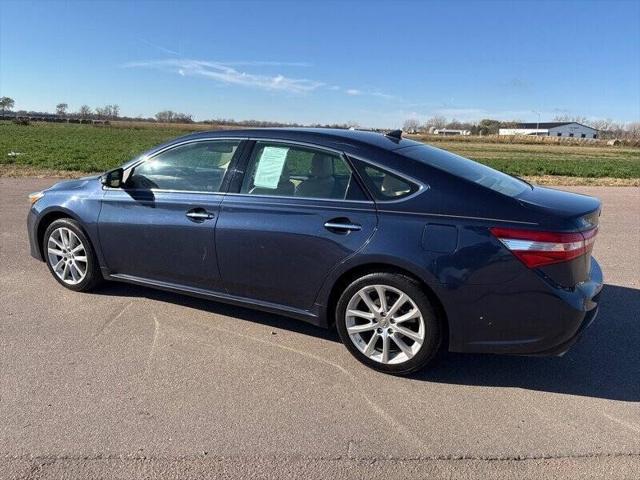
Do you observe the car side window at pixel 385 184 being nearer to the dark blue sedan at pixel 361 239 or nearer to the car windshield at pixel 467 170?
the dark blue sedan at pixel 361 239

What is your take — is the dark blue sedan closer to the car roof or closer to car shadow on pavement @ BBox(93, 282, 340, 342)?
the car roof

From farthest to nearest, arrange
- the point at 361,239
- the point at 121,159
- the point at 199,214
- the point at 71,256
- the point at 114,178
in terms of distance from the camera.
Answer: the point at 121,159 → the point at 71,256 → the point at 114,178 → the point at 199,214 → the point at 361,239

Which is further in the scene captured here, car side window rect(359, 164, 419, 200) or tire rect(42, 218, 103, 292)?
tire rect(42, 218, 103, 292)

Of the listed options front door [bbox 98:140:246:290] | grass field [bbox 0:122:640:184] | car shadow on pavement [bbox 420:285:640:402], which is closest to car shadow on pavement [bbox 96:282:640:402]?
car shadow on pavement [bbox 420:285:640:402]

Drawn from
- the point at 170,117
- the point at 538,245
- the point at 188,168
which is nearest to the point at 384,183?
the point at 538,245

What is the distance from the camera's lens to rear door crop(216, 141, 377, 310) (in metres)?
3.59

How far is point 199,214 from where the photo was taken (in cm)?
411

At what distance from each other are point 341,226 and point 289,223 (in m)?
0.41

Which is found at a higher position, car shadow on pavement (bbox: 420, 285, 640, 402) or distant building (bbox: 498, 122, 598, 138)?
distant building (bbox: 498, 122, 598, 138)

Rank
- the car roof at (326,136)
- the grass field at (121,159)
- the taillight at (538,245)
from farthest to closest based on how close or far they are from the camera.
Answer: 1. the grass field at (121,159)
2. the car roof at (326,136)
3. the taillight at (538,245)

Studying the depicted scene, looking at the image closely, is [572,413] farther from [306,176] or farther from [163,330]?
[163,330]

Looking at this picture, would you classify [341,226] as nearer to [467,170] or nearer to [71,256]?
[467,170]

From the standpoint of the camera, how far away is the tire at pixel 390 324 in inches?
133

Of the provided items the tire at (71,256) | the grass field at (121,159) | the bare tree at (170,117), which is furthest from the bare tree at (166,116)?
the tire at (71,256)
